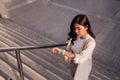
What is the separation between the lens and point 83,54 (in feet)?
9.32

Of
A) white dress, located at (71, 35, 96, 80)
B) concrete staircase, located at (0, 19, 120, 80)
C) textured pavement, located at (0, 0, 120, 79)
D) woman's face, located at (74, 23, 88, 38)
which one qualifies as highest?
woman's face, located at (74, 23, 88, 38)

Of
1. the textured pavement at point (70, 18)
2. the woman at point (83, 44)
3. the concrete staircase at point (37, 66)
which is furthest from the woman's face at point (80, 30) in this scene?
the textured pavement at point (70, 18)

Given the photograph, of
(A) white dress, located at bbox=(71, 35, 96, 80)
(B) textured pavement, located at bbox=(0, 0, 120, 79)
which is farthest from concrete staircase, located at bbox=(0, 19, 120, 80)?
(A) white dress, located at bbox=(71, 35, 96, 80)

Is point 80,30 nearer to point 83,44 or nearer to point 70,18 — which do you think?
point 83,44

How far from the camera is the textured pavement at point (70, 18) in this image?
23.8ft

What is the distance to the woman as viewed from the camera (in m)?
2.76

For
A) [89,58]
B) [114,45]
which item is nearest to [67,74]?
[89,58]

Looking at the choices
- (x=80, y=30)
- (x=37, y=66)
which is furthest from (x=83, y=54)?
(x=37, y=66)

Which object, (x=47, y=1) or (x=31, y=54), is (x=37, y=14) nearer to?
(x=47, y=1)

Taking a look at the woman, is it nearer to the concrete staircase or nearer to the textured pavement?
the concrete staircase

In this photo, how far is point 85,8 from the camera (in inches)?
446

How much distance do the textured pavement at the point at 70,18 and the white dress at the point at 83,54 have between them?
2991 mm

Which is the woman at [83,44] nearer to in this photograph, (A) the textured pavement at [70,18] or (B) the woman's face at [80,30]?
(B) the woman's face at [80,30]

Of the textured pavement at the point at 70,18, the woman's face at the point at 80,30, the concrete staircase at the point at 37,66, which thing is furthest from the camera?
the textured pavement at the point at 70,18
